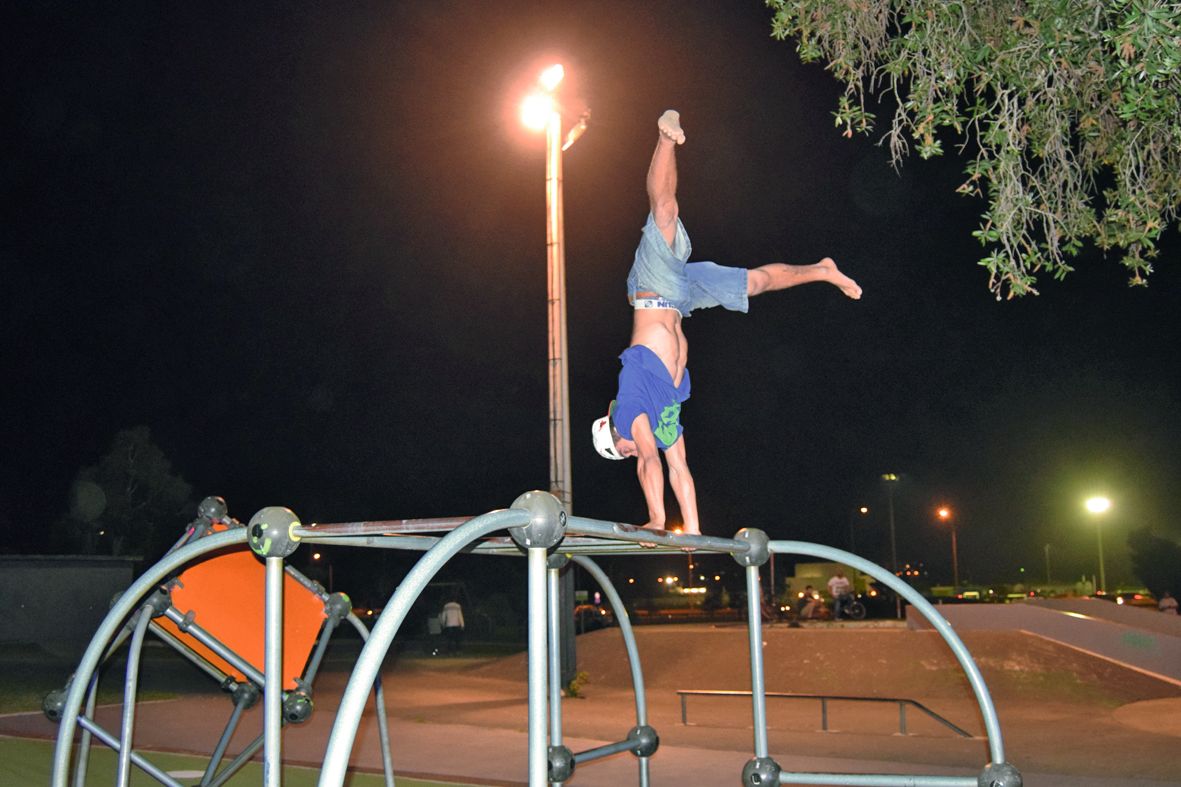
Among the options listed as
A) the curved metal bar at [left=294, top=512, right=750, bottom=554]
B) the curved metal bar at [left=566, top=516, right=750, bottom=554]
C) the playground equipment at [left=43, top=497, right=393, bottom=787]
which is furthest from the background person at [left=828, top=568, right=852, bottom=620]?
the curved metal bar at [left=294, top=512, right=750, bottom=554]

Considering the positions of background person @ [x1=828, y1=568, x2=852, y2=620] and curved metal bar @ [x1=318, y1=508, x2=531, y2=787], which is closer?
curved metal bar @ [x1=318, y1=508, x2=531, y2=787]

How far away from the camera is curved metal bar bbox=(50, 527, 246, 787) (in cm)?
458

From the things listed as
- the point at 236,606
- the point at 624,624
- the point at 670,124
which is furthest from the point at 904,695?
the point at 670,124

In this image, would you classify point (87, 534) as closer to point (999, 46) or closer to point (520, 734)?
point (520, 734)

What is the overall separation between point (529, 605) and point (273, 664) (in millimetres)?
1148

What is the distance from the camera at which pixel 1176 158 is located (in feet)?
24.8

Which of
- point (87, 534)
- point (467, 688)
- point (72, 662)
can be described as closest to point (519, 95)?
point (467, 688)

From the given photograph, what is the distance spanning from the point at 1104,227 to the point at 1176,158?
65cm

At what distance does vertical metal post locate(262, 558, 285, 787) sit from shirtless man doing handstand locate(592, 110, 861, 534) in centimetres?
172

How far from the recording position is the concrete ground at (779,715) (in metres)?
10.9

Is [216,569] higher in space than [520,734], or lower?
higher

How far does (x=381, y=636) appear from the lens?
296 centimetres

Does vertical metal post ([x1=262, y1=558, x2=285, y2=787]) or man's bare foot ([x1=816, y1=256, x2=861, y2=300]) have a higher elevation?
man's bare foot ([x1=816, y1=256, x2=861, y2=300])

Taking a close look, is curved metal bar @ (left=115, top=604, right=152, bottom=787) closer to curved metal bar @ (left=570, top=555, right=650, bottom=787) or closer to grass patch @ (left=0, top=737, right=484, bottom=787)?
curved metal bar @ (left=570, top=555, right=650, bottom=787)
